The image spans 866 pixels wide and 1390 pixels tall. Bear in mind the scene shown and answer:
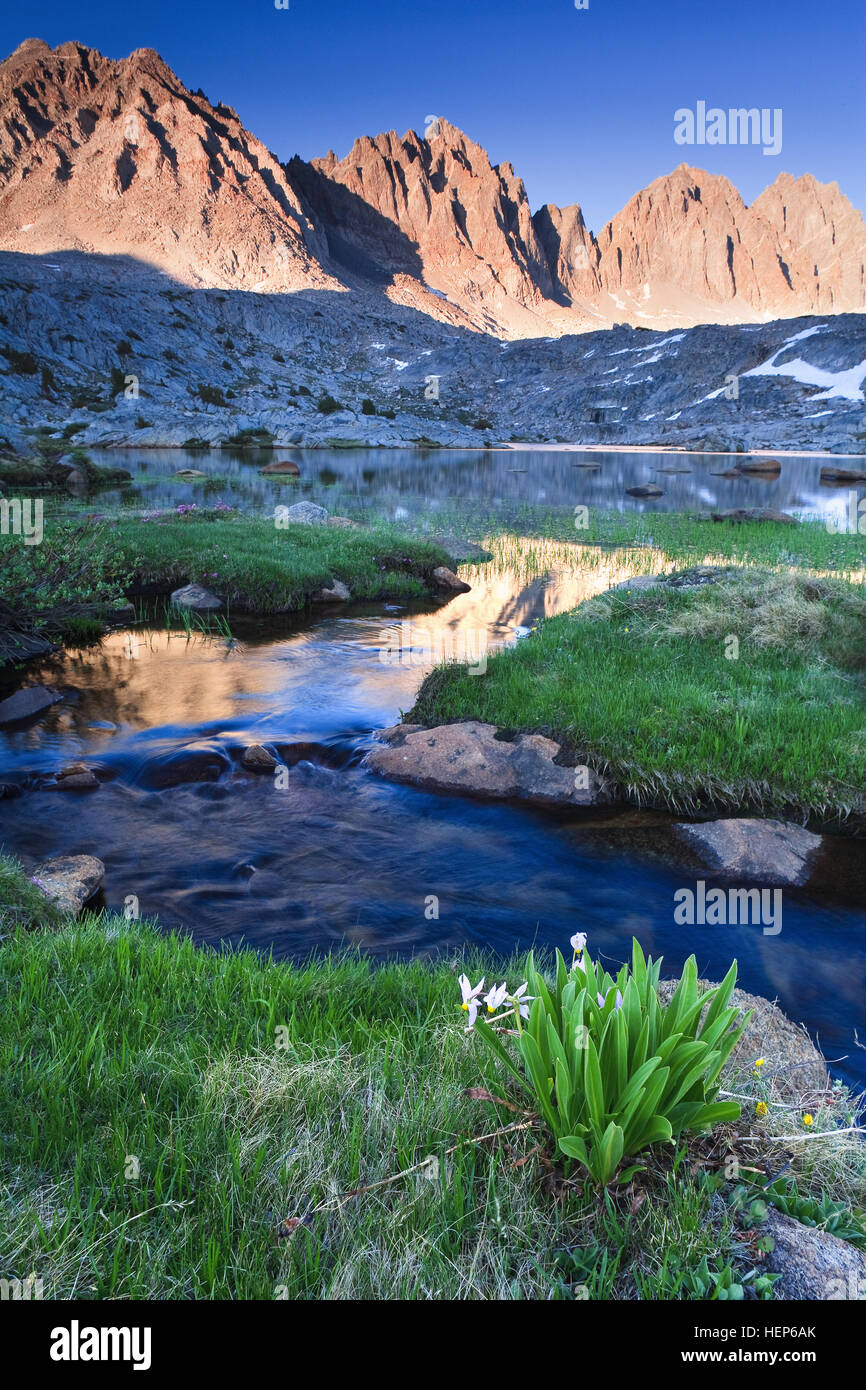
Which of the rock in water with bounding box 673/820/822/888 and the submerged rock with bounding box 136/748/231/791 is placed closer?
the rock in water with bounding box 673/820/822/888

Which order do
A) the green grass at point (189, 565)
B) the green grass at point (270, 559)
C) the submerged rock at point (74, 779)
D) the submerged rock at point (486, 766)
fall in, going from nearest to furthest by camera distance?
the submerged rock at point (486, 766), the submerged rock at point (74, 779), the green grass at point (189, 565), the green grass at point (270, 559)

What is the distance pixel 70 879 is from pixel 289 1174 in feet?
15.2

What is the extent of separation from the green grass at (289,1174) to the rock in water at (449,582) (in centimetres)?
1796

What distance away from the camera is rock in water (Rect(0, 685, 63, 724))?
11547 mm

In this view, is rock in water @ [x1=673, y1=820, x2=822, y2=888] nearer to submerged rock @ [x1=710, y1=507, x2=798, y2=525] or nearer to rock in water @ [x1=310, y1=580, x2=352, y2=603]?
rock in water @ [x1=310, y1=580, x2=352, y2=603]

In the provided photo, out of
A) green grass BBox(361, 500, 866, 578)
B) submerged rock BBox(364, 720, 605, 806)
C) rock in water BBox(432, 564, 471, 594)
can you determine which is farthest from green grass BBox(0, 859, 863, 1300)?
green grass BBox(361, 500, 866, 578)

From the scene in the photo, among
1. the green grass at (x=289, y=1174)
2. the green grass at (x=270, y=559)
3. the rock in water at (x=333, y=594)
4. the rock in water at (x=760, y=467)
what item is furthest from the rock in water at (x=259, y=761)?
the rock in water at (x=760, y=467)

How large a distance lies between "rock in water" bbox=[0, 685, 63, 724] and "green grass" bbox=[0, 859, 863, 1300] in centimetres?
816

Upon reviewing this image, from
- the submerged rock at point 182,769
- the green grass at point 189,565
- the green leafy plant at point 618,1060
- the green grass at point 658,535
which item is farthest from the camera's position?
the green grass at point 658,535

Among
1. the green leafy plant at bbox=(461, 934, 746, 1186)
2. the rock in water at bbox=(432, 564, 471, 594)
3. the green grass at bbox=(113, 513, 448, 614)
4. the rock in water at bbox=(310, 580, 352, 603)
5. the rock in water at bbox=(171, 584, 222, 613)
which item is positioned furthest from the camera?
the rock in water at bbox=(432, 564, 471, 594)

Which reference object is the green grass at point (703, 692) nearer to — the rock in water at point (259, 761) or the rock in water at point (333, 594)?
the rock in water at point (259, 761)

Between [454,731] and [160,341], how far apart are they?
147m

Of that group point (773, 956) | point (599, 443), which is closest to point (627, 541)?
point (773, 956)

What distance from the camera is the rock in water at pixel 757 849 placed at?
7.65 m
